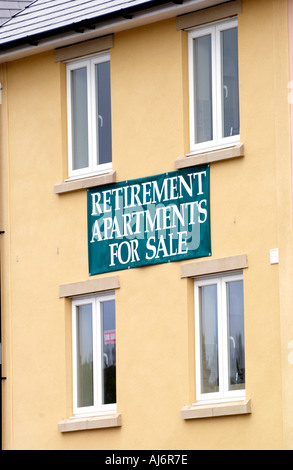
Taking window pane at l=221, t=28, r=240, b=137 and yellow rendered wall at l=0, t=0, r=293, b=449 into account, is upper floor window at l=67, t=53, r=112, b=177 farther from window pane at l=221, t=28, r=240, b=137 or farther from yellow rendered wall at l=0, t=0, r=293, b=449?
window pane at l=221, t=28, r=240, b=137

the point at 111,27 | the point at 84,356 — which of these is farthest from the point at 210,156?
the point at 84,356

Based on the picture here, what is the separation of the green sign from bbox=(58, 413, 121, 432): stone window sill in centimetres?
221

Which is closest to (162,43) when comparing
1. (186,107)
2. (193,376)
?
(186,107)

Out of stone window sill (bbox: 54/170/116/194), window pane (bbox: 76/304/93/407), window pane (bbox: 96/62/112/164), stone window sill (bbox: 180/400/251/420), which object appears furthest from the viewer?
window pane (bbox: 96/62/112/164)

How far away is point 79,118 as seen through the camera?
94.3 ft

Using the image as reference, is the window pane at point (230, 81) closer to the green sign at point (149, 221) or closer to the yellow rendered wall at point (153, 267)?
the yellow rendered wall at point (153, 267)

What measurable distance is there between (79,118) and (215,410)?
5653 millimetres

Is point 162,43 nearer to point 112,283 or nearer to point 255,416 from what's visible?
point 112,283

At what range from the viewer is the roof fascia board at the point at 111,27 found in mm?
A: 26641

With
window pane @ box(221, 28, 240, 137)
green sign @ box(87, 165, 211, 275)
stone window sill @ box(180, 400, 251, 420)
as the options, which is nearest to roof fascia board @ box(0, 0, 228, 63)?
window pane @ box(221, 28, 240, 137)

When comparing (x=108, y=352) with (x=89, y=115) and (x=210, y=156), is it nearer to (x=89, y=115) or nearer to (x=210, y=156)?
(x=210, y=156)

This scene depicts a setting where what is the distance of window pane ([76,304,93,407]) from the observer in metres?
28.1

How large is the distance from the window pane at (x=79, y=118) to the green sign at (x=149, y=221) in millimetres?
846
